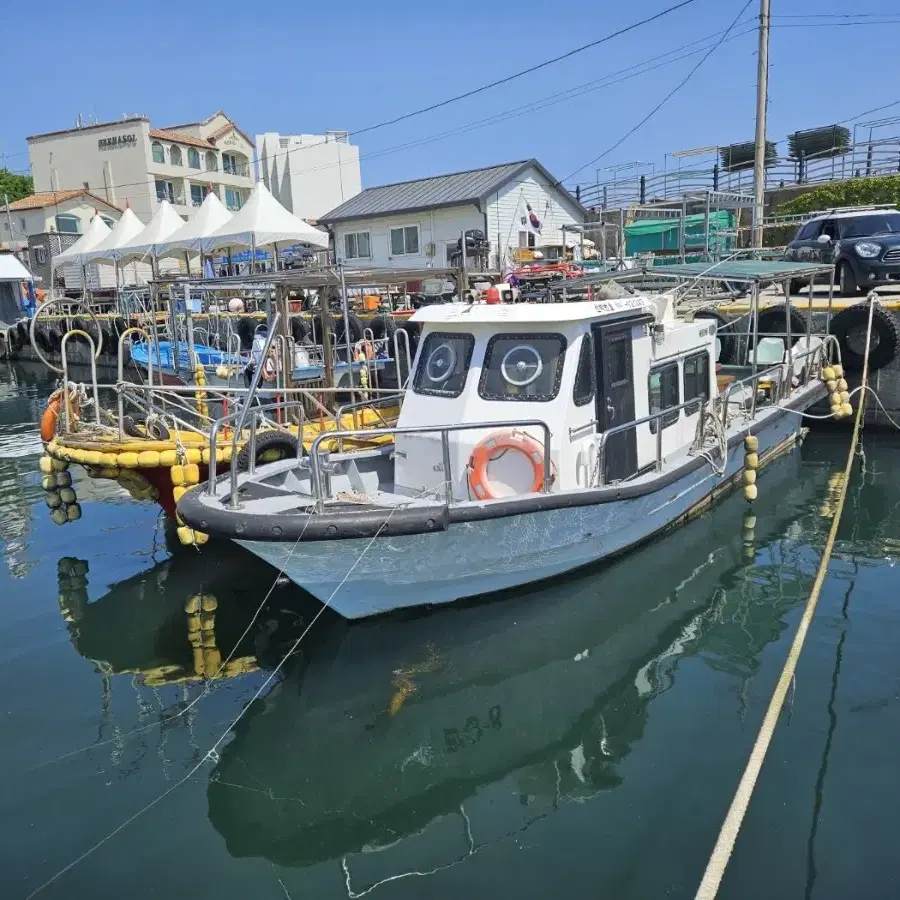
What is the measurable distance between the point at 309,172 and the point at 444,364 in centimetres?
4595

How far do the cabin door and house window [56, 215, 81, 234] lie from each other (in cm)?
4065

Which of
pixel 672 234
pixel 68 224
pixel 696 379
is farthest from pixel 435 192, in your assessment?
pixel 696 379

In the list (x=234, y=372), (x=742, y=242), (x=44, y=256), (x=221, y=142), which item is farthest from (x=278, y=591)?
(x=221, y=142)

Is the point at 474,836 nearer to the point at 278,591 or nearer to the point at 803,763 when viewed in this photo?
the point at 803,763

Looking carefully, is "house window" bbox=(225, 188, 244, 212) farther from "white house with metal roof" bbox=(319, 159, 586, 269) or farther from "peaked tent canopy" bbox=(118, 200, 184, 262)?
A: "peaked tent canopy" bbox=(118, 200, 184, 262)

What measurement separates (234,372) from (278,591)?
7.47 meters

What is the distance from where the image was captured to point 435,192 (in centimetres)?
2998

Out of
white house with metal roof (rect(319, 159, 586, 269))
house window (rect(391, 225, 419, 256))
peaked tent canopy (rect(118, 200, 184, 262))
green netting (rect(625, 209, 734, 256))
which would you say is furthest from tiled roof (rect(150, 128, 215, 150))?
green netting (rect(625, 209, 734, 256))

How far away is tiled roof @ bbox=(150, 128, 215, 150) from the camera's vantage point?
44.4m

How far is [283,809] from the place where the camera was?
4875 millimetres

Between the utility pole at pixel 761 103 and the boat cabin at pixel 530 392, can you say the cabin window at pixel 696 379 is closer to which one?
the boat cabin at pixel 530 392

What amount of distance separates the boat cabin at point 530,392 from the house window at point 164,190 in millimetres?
42243

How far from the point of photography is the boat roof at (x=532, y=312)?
6.98m

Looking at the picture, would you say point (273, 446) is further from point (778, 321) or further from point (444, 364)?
point (778, 321)
